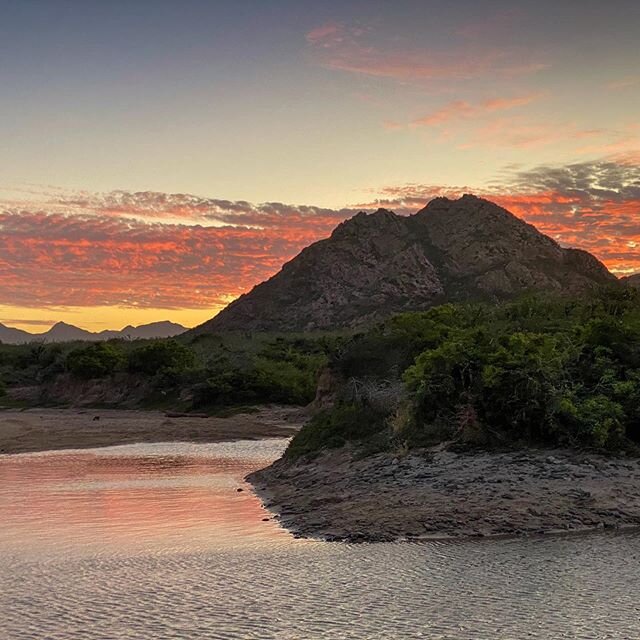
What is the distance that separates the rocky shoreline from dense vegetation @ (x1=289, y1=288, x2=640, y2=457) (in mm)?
808

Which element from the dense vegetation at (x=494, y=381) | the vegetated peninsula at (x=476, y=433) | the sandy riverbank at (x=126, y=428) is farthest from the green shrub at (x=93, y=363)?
the vegetated peninsula at (x=476, y=433)

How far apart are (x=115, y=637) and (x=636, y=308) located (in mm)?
25053

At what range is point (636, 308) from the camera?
3028 cm

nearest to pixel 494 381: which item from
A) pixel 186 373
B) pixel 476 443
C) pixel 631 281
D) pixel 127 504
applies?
pixel 476 443

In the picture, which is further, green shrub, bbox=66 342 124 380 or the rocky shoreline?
green shrub, bbox=66 342 124 380

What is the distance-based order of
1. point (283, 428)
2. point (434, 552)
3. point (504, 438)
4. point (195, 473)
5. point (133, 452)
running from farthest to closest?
point (283, 428) → point (133, 452) → point (195, 473) → point (504, 438) → point (434, 552)

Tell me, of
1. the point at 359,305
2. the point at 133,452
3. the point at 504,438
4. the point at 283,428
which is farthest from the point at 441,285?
the point at 504,438

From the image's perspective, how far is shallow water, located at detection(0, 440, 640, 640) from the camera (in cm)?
1024

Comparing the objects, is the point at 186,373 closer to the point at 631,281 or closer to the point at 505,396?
the point at 631,281

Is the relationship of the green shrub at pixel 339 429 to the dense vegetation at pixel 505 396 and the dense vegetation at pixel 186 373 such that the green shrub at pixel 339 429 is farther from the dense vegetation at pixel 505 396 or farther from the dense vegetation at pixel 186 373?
the dense vegetation at pixel 186 373

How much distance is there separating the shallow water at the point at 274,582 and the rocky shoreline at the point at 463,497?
78cm

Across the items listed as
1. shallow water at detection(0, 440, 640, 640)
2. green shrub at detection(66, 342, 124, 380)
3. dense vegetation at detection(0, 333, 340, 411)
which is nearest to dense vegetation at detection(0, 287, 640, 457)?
shallow water at detection(0, 440, 640, 640)

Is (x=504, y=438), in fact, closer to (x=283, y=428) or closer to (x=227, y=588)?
(x=227, y=588)

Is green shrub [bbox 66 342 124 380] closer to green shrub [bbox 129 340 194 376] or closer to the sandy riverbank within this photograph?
green shrub [bbox 129 340 194 376]
